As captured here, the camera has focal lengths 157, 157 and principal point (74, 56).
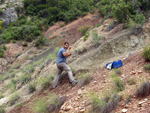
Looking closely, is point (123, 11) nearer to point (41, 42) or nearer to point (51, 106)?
point (51, 106)

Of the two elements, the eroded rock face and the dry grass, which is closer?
the dry grass

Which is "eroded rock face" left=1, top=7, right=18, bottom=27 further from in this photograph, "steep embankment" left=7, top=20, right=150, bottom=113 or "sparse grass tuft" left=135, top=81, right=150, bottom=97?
"sparse grass tuft" left=135, top=81, right=150, bottom=97

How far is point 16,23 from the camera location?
29375 millimetres

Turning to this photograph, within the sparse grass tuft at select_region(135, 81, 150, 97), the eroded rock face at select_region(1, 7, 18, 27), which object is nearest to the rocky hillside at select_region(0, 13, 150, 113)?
the sparse grass tuft at select_region(135, 81, 150, 97)

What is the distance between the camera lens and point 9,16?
3044 cm

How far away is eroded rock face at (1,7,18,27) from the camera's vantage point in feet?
97.7

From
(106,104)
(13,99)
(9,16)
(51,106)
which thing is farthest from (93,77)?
(9,16)

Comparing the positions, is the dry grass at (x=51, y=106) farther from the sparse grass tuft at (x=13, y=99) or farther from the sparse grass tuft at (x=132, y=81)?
the sparse grass tuft at (x=13, y=99)

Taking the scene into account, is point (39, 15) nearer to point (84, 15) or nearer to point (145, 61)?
point (84, 15)

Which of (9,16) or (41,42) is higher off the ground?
(9,16)

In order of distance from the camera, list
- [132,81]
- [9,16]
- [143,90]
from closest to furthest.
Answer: [143,90] → [132,81] → [9,16]

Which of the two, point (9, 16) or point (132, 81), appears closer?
point (132, 81)

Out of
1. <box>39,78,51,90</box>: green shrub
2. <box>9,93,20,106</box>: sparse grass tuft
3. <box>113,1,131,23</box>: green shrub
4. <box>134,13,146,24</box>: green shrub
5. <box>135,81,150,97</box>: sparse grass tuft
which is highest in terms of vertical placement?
<box>113,1,131,23</box>: green shrub

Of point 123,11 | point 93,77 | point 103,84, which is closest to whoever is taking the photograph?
point 103,84
